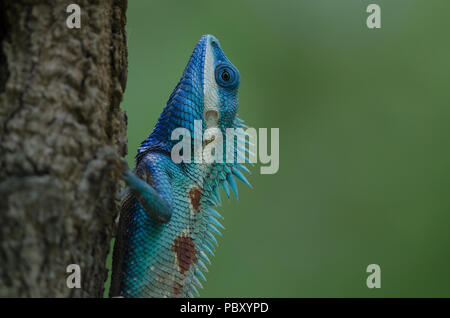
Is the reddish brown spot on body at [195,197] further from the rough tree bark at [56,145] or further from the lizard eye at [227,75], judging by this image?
the lizard eye at [227,75]

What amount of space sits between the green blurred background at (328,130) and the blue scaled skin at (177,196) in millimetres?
3382

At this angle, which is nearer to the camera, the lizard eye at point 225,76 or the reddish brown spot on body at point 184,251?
the reddish brown spot on body at point 184,251

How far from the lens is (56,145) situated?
98.8 inches

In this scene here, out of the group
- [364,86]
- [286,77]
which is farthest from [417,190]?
[286,77]

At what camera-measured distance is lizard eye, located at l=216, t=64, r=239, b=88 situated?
374cm

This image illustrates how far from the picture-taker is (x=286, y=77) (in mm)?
8617

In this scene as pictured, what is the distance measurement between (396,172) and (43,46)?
658 cm

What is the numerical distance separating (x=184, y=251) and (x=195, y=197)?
0.40m

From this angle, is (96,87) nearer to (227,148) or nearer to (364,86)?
(227,148)

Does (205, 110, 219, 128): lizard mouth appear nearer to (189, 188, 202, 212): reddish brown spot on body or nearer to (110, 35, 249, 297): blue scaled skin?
(110, 35, 249, 297): blue scaled skin

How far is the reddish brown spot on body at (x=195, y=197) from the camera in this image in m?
3.50

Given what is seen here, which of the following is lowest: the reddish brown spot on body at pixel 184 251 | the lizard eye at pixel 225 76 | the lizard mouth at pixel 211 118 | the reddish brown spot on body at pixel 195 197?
the reddish brown spot on body at pixel 184 251

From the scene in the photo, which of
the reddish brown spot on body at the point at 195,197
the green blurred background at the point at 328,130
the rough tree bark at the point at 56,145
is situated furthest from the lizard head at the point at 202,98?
the green blurred background at the point at 328,130

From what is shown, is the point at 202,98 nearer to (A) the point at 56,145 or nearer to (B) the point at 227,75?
(B) the point at 227,75
